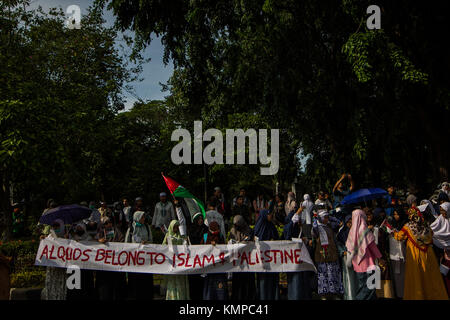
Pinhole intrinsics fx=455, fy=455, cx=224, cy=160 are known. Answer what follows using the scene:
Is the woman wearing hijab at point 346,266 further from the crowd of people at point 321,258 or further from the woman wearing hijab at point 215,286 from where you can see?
the woman wearing hijab at point 215,286

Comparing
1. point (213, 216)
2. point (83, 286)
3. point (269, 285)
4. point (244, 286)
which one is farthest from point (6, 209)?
point (269, 285)

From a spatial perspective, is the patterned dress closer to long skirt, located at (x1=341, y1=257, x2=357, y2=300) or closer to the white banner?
long skirt, located at (x1=341, y1=257, x2=357, y2=300)

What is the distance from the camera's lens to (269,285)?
8.19 m

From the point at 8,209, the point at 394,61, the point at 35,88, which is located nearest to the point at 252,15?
the point at 394,61

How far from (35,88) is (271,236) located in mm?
8263

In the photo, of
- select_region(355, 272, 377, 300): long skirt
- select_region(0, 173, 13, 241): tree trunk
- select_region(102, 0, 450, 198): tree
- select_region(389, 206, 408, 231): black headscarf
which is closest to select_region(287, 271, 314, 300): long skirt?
select_region(355, 272, 377, 300): long skirt

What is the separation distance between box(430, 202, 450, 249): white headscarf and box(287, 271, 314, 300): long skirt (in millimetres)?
2756

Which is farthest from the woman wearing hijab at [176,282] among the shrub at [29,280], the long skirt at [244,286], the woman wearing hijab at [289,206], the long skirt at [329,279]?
the shrub at [29,280]

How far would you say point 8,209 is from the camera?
44.8 ft

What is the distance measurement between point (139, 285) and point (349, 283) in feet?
13.0

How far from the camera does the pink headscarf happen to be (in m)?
8.20

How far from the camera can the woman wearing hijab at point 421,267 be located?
26.9ft

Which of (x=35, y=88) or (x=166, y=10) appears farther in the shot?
(x=166, y=10)

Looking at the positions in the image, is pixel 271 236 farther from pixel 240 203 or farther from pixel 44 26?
pixel 44 26
